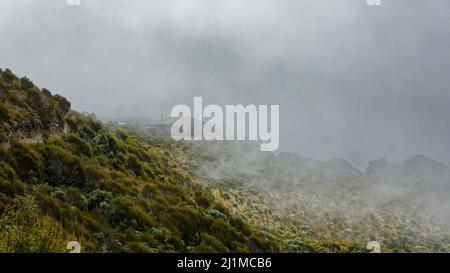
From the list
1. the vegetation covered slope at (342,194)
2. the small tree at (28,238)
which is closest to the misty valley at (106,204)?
the small tree at (28,238)

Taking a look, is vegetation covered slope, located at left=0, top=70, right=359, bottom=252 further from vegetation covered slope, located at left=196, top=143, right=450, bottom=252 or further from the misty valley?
vegetation covered slope, located at left=196, top=143, right=450, bottom=252

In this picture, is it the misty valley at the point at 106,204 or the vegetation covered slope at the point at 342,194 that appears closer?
the misty valley at the point at 106,204

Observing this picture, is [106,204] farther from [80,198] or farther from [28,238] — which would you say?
[28,238]

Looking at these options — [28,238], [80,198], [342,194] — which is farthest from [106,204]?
[342,194]

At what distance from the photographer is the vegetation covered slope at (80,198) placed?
884 cm

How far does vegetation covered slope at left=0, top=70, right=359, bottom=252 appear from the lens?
8836 millimetres

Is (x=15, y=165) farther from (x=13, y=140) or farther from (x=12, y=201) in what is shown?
(x=12, y=201)

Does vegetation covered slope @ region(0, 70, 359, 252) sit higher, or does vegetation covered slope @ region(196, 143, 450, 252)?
vegetation covered slope @ region(0, 70, 359, 252)

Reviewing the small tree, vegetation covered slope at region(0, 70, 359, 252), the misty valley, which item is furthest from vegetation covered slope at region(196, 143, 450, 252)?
the small tree

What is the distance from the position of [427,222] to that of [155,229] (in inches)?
1708

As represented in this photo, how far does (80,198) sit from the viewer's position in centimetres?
1117

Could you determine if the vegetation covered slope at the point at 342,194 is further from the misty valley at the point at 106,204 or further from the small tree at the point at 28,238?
the small tree at the point at 28,238
